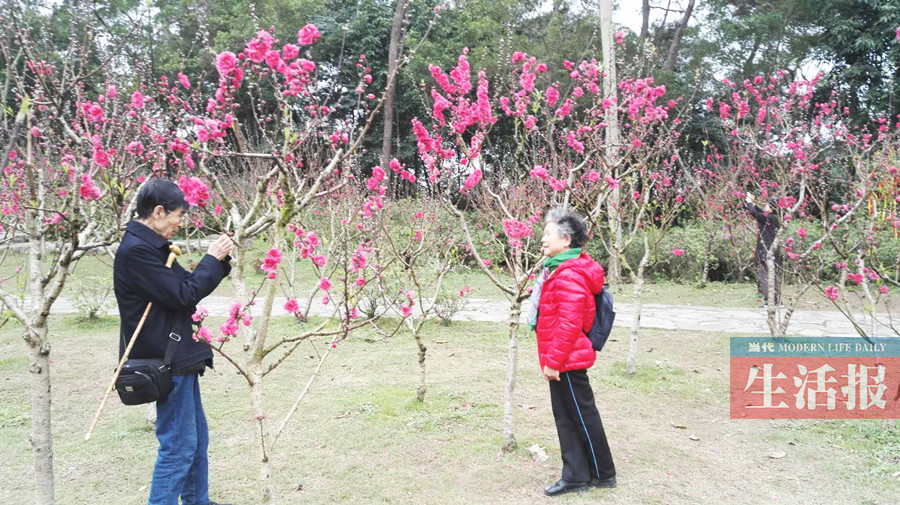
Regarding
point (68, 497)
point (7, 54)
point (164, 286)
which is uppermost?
point (7, 54)

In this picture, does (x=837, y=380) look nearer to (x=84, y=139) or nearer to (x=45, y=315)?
(x=45, y=315)

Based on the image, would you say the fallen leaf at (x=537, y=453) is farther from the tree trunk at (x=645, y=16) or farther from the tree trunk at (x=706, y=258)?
the tree trunk at (x=645, y=16)

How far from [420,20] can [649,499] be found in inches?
690

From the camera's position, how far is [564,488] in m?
2.80

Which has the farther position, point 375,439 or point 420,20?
point 420,20

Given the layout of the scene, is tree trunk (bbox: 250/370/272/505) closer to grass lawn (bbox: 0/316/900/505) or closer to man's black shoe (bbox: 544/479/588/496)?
grass lawn (bbox: 0/316/900/505)

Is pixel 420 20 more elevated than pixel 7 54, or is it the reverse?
pixel 420 20

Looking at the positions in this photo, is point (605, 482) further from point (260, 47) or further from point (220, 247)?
point (260, 47)

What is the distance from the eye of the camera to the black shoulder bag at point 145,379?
7.00ft

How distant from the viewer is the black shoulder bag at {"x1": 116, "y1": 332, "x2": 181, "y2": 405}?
2135mm

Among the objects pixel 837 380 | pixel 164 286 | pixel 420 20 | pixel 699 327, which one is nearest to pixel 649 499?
pixel 164 286

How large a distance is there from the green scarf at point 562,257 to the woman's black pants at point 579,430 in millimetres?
514

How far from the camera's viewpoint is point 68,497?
2.88 m

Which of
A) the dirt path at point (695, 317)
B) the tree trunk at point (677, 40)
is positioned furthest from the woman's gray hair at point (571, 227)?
the tree trunk at point (677, 40)
